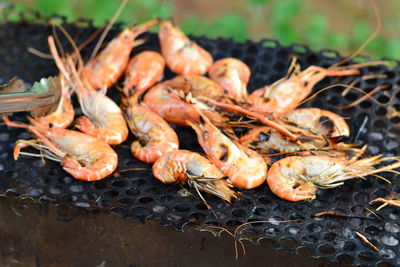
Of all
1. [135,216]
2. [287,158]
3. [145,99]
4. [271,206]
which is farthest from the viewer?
[145,99]

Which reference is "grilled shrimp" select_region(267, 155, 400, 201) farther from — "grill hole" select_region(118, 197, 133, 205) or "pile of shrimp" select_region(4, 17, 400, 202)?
"grill hole" select_region(118, 197, 133, 205)

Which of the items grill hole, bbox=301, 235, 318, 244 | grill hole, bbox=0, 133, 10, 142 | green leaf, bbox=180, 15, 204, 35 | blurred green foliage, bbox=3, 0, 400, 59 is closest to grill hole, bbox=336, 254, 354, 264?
grill hole, bbox=301, 235, 318, 244

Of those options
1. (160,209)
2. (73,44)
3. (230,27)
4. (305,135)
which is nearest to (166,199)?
(160,209)

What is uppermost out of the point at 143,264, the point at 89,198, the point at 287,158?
the point at 287,158

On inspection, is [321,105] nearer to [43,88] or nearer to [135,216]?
[135,216]

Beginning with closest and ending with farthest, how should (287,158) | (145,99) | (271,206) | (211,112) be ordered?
1. (271,206)
2. (287,158)
3. (211,112)
4. (145,99)

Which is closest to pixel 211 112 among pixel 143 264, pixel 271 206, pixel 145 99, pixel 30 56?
pixel 145 99
